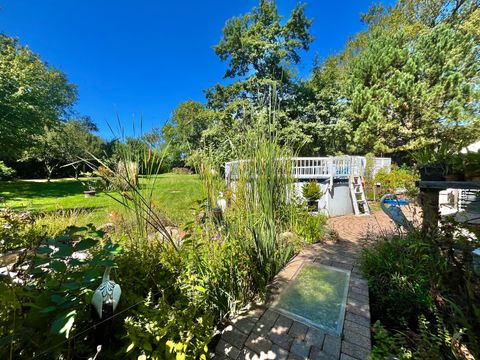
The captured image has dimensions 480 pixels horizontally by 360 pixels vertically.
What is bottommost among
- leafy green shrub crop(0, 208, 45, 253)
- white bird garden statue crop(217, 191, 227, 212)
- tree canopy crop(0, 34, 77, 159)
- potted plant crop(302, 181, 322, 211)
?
leafy green shrub crop(0, 208, 45, 253)

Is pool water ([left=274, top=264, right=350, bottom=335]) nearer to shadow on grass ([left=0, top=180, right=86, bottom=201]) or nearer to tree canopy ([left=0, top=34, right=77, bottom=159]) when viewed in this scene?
tree canopy ([left=0, top=34, right=77, bottom=159])

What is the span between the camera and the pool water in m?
1.70

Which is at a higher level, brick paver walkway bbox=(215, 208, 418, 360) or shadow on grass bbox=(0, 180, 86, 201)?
shadow on grass bbox=(0, 180, 86, 201)

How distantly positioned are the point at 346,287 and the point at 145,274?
1967mm

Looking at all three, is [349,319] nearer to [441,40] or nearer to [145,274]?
[145,274]

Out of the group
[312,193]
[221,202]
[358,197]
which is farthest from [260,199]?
[358,197]

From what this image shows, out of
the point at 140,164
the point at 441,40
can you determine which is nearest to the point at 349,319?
the point at 140,164

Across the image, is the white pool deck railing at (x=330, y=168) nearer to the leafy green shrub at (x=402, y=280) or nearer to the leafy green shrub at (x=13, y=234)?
the leafy green shrub at (x=402, y=280)

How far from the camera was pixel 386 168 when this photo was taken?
10.2 metres

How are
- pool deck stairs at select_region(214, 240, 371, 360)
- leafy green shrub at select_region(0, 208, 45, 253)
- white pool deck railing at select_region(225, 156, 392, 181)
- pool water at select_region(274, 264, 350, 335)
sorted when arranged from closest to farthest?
pool deck stairs at select_region(214, 240, 371, 360)
pool water at select_region(274, 264, 350, 335)
leafy green shrub at select_region(0, 208, 45, 253)
white pool deck railing at select_region(225, 156, 392, 181)

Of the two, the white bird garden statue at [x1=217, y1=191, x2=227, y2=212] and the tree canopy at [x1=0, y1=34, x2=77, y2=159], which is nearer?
the white bird garden statue at [x1=217, y1=191, x2=227, y2=212]

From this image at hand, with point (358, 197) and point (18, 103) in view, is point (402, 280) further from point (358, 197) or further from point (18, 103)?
point (18, 103)

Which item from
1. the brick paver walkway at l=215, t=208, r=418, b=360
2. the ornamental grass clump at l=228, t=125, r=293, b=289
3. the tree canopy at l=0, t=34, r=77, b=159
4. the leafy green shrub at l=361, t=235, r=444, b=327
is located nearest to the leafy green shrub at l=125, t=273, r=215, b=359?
the brick paver walkway at l=215, t=208, r=418, b=360

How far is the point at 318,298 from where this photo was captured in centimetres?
197
